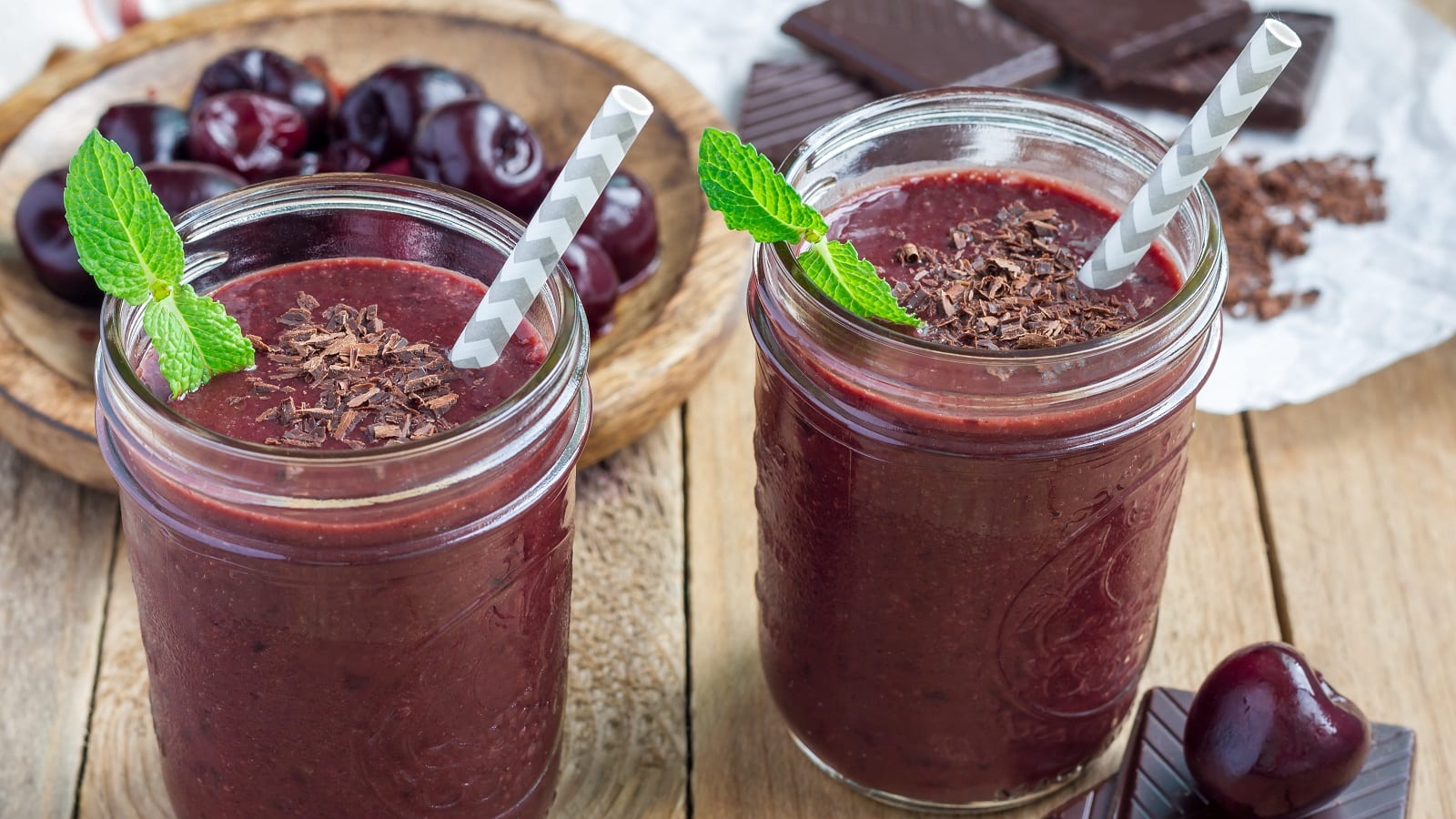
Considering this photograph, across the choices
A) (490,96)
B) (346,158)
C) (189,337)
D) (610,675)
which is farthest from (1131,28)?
(189,337)

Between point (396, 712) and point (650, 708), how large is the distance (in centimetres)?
48

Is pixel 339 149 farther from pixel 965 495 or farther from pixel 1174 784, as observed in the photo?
pixel 1174 784

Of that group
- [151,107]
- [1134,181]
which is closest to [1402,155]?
[1134,181]

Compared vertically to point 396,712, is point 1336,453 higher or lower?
lower

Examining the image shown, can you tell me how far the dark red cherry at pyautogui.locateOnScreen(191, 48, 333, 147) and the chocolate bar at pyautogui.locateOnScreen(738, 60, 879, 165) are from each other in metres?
0.71

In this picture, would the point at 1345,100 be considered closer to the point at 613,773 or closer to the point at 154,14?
the point at 613,773

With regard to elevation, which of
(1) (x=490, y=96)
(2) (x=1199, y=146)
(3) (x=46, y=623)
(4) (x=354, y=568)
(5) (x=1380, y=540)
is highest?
(2) (x=1199, y=146)

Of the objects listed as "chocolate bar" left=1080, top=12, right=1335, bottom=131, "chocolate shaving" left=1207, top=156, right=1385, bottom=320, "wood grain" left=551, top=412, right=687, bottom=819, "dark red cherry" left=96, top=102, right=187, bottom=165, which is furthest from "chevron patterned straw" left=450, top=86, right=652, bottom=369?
"chocolate bar" left=1080, top=12, right=1335, bottom=131

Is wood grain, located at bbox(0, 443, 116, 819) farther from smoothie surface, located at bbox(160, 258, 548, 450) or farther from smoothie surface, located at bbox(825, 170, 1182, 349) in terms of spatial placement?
smoothie surface, located at bbox(825, 170, 1182, 349)

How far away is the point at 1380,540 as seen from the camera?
6.72 feet

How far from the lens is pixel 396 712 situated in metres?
1.44

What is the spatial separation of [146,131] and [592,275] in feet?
2.31

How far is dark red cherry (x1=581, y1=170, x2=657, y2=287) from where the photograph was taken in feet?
7.02

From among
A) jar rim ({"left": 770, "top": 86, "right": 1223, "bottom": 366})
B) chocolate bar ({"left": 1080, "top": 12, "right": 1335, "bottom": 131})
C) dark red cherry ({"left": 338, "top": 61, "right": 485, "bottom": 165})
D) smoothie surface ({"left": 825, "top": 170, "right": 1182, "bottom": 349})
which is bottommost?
chocolate bar ({"left": 1080, "top": 12, "right": 1335, "bottom": 131})
